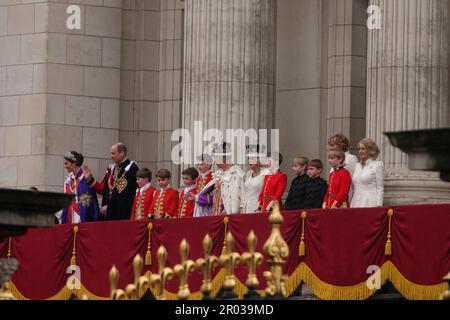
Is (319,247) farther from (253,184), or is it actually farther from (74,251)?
(74,251)

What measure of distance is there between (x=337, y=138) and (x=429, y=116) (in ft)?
9.33

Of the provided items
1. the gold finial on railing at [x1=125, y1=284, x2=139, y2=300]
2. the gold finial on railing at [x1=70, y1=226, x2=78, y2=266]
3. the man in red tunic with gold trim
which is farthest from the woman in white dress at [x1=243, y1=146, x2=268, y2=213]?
the gold finial on railing at [x1=125, y1=284, x2=139, y2=300]

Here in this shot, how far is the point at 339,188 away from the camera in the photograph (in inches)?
1294

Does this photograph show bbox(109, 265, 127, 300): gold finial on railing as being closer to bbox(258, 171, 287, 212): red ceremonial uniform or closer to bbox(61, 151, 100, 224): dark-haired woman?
bbox(258, 171, 287, 212): red ceremonial uniform

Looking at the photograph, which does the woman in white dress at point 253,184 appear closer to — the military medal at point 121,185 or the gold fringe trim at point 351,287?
the gold fringe trim at point 351,287

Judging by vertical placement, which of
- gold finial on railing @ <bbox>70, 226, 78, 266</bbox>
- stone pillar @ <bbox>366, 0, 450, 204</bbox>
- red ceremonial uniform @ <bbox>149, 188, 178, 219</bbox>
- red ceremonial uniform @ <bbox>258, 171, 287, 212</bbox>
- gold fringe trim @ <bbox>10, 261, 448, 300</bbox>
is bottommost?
gold fringe trim @ <bbox>10, 261, 448, 300</bbox>

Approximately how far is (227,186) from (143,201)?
99.4 inches

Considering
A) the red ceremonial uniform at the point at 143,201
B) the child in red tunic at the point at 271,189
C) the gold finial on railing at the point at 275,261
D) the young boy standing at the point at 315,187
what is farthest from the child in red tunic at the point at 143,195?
the gold finial on railing at the point at 275,261

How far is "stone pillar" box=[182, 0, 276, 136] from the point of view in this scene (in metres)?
38.8

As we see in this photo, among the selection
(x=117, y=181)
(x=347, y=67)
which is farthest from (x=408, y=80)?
(x=347, y=67)

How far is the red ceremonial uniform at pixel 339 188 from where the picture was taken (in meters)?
32.8

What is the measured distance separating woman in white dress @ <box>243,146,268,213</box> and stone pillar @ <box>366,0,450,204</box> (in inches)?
87.0
